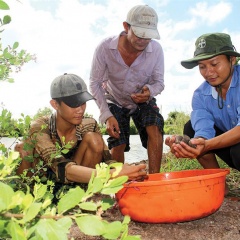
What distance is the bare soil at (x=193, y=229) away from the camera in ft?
6.74

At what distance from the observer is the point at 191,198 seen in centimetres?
207

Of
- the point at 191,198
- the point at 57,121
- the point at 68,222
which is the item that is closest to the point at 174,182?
the point at 191,198

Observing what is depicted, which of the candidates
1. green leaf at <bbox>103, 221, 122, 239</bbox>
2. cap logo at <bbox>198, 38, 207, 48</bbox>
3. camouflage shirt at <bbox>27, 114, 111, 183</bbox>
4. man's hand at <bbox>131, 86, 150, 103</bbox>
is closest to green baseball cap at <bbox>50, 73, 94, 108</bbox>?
camouflage shirt at <bbox>27, 114, 111, 183</bbox>

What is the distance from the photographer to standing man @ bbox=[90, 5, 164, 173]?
3.10m

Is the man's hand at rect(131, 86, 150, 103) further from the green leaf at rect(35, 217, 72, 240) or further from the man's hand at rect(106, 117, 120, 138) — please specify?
the green leaf at rect(35, 217, 72, 240)

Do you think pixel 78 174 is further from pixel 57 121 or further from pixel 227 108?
pixel 227 108

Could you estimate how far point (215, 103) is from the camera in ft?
8.95

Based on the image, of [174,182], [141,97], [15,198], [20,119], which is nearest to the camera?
[15,198]

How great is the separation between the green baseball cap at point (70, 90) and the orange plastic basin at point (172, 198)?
0.72 meters

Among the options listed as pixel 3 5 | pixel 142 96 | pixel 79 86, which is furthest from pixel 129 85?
pixel 3 5

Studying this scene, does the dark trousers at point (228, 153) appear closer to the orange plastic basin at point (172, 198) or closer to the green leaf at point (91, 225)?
the orange plastic basin at point (172, 198)

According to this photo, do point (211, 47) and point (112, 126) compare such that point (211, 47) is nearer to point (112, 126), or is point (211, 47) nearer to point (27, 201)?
point (112, 126)

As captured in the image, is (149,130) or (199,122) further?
(149,130)

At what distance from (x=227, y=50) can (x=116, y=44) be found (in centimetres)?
107
